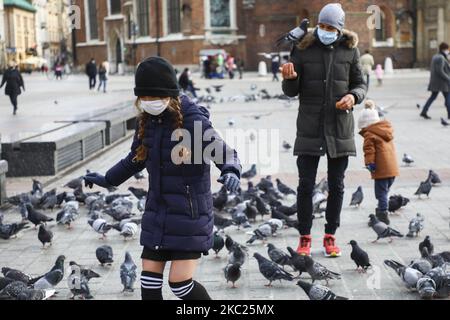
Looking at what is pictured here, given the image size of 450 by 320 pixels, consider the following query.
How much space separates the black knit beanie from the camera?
15.7ft

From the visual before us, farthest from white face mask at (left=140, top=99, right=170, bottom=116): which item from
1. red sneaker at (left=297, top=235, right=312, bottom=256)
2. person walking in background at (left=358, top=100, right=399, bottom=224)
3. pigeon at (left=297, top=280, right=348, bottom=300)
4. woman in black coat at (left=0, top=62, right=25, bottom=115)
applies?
woman in black coat at (left=0, top=62, right=25, bottom=115)

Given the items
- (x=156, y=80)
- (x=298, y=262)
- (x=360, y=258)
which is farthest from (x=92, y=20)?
(x=156, y=80)

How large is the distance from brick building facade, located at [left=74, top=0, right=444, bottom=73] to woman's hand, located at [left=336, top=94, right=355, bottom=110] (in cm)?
3831

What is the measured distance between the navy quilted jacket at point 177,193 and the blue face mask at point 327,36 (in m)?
2.42

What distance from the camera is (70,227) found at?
945 cm

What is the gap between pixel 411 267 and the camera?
6.50m

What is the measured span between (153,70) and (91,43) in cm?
7325

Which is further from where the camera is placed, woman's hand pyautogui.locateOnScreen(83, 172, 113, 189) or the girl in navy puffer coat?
woman's hand pyautogui.locateOnScreen(83, 172, 113, 189)

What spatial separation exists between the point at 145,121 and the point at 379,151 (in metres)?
4.42

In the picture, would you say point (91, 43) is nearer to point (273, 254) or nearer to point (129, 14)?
point (129, 14)

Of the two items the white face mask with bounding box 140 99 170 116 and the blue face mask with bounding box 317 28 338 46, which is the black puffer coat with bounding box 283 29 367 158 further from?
the white face mask with bounding box 140 99 170 116

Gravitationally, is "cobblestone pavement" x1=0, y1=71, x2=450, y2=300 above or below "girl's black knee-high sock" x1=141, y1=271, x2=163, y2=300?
below

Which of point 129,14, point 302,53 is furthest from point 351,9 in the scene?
point 302,53

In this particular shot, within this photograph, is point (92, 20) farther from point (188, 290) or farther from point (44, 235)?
point (188, 290)
